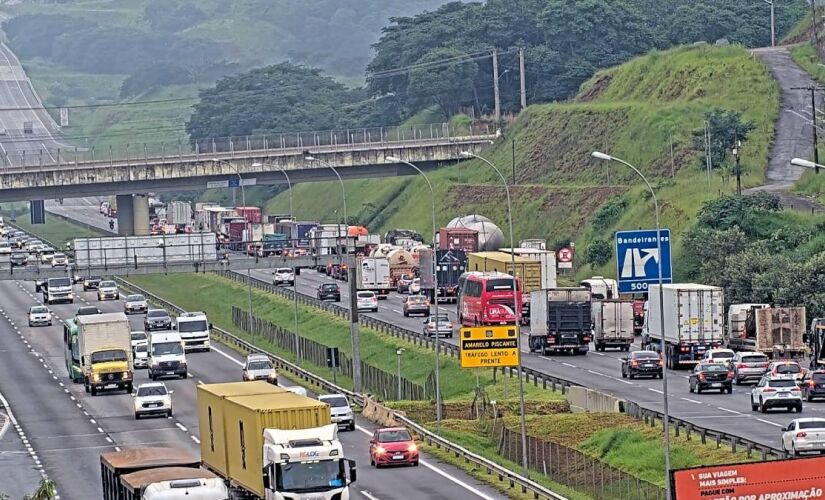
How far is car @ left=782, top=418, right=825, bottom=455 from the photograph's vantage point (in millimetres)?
57184

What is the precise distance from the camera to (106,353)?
9125 centimetres

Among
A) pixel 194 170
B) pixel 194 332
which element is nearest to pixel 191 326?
pixel 194 332

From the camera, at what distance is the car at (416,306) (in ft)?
397

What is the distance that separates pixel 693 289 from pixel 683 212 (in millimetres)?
39138

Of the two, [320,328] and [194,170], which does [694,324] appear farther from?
[194,170]

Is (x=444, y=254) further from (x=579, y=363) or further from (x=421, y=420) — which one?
(x=421, y=420)

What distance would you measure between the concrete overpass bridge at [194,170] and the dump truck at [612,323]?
176ft

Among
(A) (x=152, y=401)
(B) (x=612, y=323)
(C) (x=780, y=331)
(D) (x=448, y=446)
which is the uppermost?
(C) (x=780, y=331)

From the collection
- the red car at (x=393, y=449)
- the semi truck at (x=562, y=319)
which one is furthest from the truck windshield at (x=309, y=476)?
the semi truck at (x=562, y=319)

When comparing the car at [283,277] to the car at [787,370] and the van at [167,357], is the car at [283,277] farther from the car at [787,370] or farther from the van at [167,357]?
the car at [787,370]

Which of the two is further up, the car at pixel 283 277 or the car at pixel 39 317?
the car at pixel 283 277

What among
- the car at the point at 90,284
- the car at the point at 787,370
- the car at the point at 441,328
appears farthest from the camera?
the car at the point at 90,284

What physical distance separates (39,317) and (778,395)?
226 ft

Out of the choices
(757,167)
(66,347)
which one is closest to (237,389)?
(66,347)
